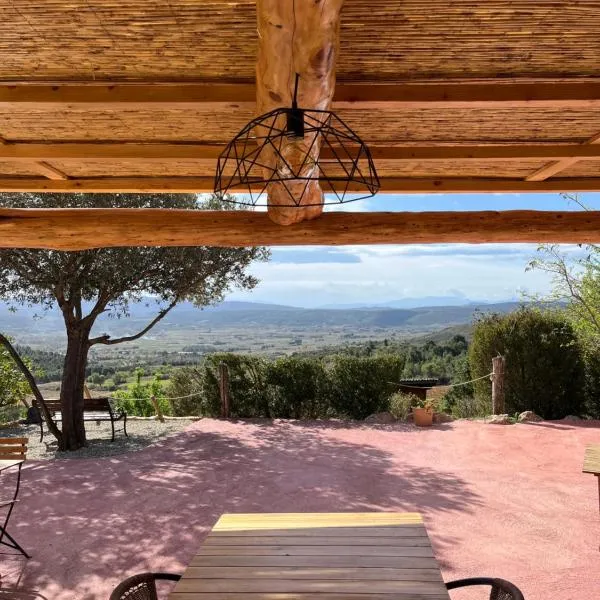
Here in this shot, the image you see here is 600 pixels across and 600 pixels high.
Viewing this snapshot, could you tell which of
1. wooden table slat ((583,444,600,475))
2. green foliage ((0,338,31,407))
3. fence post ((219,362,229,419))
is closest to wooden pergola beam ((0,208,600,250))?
wooden table slat ((583,444,600,475))

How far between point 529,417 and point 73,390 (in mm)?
7090

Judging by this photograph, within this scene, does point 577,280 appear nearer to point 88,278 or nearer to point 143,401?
point 88,278

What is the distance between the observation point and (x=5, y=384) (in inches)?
398

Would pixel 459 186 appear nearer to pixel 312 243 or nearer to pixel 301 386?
pixel 312 243

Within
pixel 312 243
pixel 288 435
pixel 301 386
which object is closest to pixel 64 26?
pixel 312 243

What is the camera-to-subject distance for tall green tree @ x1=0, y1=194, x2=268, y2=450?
7727mm

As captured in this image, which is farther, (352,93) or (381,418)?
(381,418)

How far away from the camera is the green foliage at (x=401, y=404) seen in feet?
32.1

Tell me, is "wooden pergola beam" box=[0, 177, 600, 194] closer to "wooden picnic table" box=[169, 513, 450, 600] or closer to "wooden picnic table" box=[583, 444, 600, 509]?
"wooden picnic table" box=[583, 444, 600, 509]

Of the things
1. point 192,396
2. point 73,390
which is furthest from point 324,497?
point 192,396

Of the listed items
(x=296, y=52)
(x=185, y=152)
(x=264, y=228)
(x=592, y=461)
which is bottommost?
(x=592, y=461)

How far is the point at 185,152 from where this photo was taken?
3.98 metres

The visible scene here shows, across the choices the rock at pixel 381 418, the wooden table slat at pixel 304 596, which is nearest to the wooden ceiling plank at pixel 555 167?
the wooden table slat at pixel 304 596

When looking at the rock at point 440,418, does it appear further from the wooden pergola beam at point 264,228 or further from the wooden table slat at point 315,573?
the wooden table slat at point 315,573
